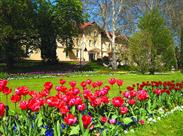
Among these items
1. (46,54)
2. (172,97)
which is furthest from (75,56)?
(172,97)

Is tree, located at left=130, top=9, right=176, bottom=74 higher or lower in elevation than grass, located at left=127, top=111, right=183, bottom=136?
higher

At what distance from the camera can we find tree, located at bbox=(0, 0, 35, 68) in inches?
1485

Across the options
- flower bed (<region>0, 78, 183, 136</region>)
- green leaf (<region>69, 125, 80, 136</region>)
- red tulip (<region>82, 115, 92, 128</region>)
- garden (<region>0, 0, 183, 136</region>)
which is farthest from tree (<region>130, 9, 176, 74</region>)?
red tulip (<region>82, 115, 92, 128</region>)

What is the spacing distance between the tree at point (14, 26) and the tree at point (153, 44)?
1112 cm

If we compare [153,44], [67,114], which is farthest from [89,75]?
[67,114]

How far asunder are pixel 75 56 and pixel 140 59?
114 ft

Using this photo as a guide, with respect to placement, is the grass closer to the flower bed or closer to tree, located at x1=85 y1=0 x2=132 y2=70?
the flower bed

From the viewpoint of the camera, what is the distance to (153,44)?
3903 cm

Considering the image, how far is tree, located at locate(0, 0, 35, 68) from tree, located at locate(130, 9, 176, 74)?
438 inches

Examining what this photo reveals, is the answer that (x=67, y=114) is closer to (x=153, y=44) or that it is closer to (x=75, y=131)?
(x=75, y=131)

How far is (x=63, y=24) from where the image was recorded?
4516 cm

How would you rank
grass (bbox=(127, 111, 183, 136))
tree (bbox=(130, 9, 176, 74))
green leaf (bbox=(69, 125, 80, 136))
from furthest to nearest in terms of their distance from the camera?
tree (bbox=(130, 9, 176, 74)) < grass (bbox=(127, 111, 183, 136)) < green leaf (bbox=(69, 125, 80, 136))

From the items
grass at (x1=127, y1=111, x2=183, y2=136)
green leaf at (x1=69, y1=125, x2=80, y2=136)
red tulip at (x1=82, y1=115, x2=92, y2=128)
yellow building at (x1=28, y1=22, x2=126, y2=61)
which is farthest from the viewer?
yellow building at (x1=28, y1=22, x2=126, y2=61)

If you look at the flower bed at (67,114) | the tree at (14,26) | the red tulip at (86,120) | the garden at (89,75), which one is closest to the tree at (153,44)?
the garden at (89,75)
